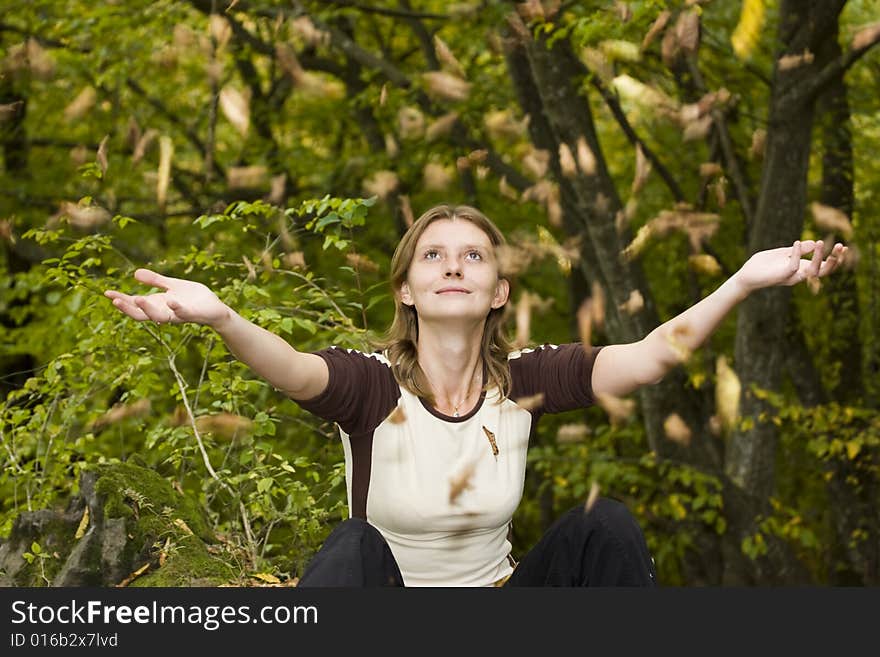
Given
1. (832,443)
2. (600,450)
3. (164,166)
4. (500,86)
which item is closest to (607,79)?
(500,86)

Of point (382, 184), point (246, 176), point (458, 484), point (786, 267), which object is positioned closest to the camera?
point (786, 267)

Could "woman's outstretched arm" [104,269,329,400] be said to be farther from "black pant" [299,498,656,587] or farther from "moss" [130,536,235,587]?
"moss" [130,536,235,587]

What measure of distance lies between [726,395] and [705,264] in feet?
3.27

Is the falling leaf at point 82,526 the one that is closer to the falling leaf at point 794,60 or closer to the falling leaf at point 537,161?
the falling leaf at point 537,161

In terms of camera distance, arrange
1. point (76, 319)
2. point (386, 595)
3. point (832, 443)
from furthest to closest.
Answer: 1. point (832, 443)
2. point (76, 319)
3. point (386, 595)

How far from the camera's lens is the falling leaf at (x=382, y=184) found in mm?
9344

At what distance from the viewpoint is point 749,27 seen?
8.14 meters

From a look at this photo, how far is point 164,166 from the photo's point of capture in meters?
10.1

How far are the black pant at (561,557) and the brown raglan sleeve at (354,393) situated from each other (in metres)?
0.29

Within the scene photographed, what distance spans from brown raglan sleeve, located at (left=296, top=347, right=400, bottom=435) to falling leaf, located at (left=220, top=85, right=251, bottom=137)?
590 cm

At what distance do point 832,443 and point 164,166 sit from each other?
19.5 feet

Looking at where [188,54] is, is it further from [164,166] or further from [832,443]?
[832,443]

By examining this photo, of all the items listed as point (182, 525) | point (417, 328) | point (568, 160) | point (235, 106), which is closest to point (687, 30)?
point (568, 160)

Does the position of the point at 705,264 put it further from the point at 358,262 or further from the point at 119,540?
the point at 119,540
